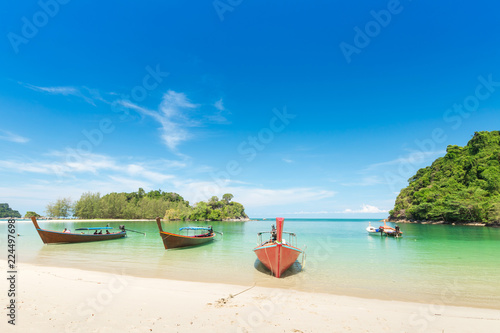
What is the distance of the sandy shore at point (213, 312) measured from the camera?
564 centimetres

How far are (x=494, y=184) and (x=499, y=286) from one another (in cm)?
6850

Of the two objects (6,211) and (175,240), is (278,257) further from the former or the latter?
(6,211)

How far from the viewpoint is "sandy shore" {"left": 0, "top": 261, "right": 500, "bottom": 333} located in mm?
5645

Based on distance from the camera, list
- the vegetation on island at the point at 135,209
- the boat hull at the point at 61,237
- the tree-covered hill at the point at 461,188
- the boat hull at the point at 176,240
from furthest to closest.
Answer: the vegetation on island at the point at 135,209, the tree-covered hill at the point at 461,188, the boat hull at the point at 61,237, the boat hull at the point at 176,240

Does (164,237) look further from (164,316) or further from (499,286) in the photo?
(499,286)

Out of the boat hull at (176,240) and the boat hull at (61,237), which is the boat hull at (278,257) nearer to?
the boat hull at (176,240)

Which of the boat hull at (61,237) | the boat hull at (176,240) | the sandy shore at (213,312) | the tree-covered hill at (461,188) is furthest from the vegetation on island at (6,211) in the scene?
the tree-covered hill at (461,188)

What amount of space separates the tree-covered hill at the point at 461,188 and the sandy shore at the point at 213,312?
6311 centimetres

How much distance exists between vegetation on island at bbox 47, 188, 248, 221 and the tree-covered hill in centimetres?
7132

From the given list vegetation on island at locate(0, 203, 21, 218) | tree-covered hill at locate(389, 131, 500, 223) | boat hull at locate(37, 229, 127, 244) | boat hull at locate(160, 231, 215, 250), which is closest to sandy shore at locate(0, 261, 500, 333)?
boat hull at locate(160, 231, 215, 250)

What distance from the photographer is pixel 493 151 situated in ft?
221

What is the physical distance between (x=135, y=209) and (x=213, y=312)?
111m

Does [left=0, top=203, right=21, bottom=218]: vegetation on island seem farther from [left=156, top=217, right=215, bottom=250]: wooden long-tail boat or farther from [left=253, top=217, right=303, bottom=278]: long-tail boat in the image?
[left=253, top=217, right=303, bottom=278]: long-tail boat

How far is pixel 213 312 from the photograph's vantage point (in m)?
6.55
